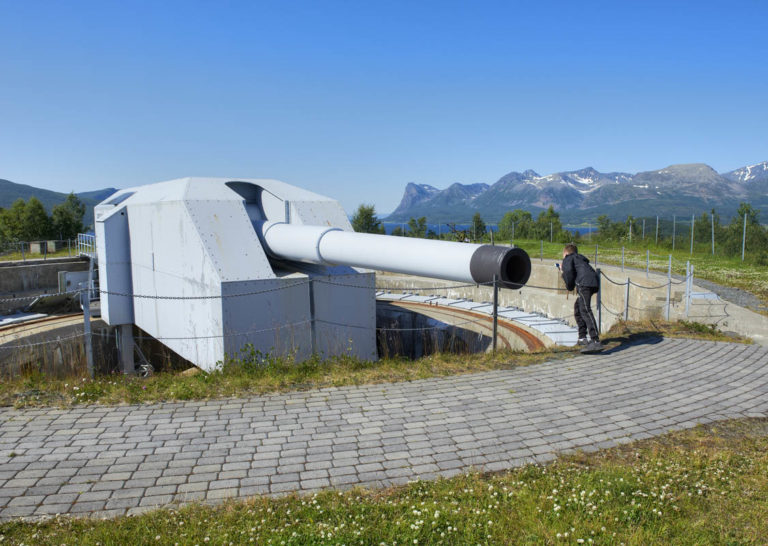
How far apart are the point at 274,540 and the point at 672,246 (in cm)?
2554

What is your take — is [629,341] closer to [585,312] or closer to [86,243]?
[585,312]

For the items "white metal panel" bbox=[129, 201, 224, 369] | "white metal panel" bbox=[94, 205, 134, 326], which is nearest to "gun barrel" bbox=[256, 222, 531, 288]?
"white metal panel" bbox=[129, 201, 224, 369]

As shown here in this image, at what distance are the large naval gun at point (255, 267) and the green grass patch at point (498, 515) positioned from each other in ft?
9.19

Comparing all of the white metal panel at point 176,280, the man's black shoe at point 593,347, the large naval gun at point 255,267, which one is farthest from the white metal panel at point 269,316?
the man's black shoe at point 593,347

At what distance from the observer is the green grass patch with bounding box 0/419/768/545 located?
2.59m

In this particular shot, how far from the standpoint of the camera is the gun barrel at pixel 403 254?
5.03 m

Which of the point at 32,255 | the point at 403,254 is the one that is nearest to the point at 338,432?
the point at 403,254

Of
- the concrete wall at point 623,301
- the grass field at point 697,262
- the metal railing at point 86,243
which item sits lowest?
the concrete wall at point 623,301

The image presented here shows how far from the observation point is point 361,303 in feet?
28.1

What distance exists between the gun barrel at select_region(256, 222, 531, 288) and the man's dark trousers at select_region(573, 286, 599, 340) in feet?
4.92

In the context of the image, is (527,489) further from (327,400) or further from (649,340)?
(649,340)

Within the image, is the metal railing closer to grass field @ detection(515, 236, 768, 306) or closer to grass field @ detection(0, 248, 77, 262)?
grass field @ detection(0, 248, 77, 262)

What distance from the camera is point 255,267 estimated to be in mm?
7469

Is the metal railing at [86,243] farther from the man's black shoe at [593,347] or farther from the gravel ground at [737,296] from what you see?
the gravel ground at [737,296]
